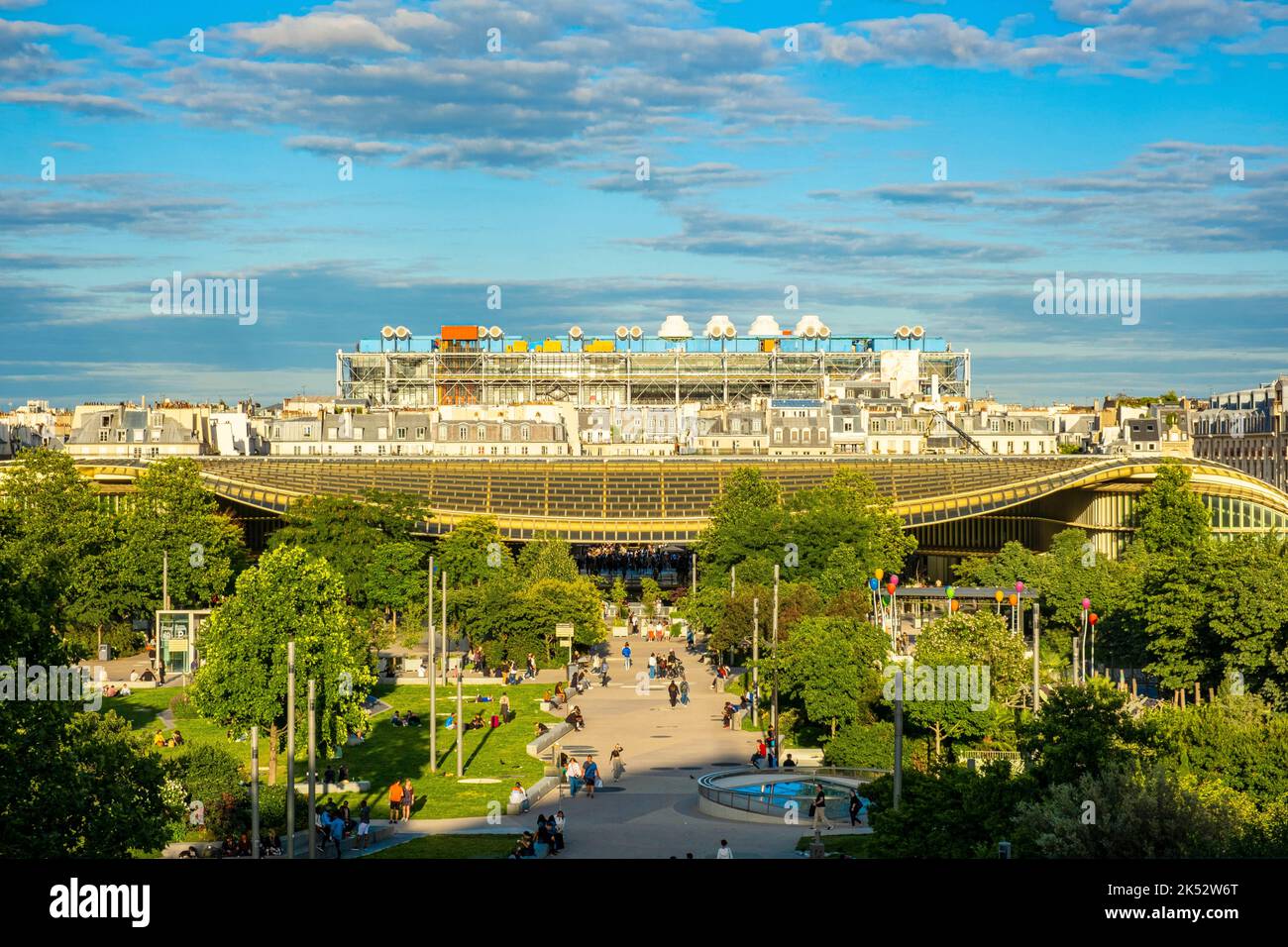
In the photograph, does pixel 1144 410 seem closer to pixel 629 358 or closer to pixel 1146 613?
pixel 629 358

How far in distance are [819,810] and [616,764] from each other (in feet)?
30.9

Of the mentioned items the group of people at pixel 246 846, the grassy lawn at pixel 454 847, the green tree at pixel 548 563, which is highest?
the green tree at pixel 548 563

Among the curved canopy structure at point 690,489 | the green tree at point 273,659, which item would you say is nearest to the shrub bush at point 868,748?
the green tree at point 273,659

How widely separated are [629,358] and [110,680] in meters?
137

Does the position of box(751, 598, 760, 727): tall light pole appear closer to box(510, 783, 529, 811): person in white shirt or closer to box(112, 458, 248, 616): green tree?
box(510, 783, 529, 811): person in white shirt

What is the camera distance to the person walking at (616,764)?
45094 millimetres

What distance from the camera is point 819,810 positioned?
3769 centimetres

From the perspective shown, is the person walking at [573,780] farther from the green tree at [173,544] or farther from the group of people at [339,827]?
the green tree at [173,544]

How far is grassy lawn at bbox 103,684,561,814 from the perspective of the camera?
138ft

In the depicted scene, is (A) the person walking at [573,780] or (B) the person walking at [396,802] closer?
(B) the person walking at [396,802]

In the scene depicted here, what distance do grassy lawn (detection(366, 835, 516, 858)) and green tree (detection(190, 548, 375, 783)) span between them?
4.87m

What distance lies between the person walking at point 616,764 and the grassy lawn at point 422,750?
2.04 metres

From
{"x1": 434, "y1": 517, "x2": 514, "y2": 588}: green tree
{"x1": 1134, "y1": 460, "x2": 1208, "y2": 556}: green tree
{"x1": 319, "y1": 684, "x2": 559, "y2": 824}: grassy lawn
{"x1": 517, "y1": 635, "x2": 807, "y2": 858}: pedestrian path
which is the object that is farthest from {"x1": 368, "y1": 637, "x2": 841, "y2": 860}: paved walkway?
{"x1": 1134, "y1": 460, "x2": 1208, "y2": 556}: green tree
